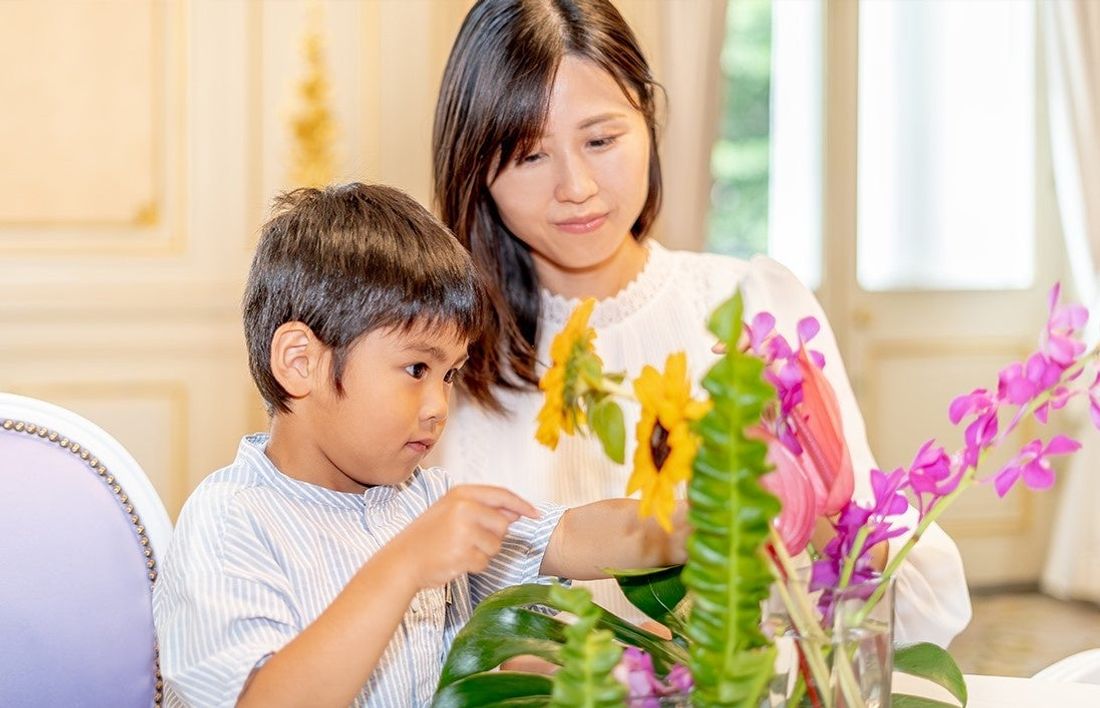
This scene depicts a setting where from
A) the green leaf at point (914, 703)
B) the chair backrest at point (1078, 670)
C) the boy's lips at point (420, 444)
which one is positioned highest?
the boy's lips at point (420, 444)

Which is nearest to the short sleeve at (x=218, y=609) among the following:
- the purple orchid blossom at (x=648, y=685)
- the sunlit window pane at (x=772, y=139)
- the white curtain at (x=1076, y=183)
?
the purple orchid blossom at (x=648, y=685)

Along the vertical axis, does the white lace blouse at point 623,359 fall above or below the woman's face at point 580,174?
below

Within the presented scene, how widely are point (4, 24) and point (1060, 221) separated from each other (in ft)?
13.4

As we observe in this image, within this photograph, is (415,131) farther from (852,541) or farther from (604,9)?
(852,541)

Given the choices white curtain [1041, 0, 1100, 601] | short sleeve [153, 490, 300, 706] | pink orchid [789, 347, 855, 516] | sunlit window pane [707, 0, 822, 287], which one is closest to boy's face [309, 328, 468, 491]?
short sleeve [153, 490, 300, 706]

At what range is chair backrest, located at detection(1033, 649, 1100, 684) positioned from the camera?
1.39 m

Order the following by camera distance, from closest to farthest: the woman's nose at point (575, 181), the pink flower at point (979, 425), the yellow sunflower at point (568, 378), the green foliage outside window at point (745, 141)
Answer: the yellow sunflower at point (568, 378) < the pink flower at point (979, 425) < the woman's nose at point (575, 181) < the green foliage outside window at point (745, 141)

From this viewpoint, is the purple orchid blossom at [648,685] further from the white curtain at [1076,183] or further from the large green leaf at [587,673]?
the white curtain at [1076,183]

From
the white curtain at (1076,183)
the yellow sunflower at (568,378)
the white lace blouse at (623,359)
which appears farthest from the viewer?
the white curtain at (1076,183)

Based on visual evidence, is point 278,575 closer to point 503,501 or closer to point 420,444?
point 420,444

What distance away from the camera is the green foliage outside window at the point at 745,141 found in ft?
16.7

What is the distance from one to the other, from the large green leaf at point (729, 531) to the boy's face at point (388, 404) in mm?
634

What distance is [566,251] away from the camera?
1.77m

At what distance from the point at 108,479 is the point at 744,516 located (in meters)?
0.96
